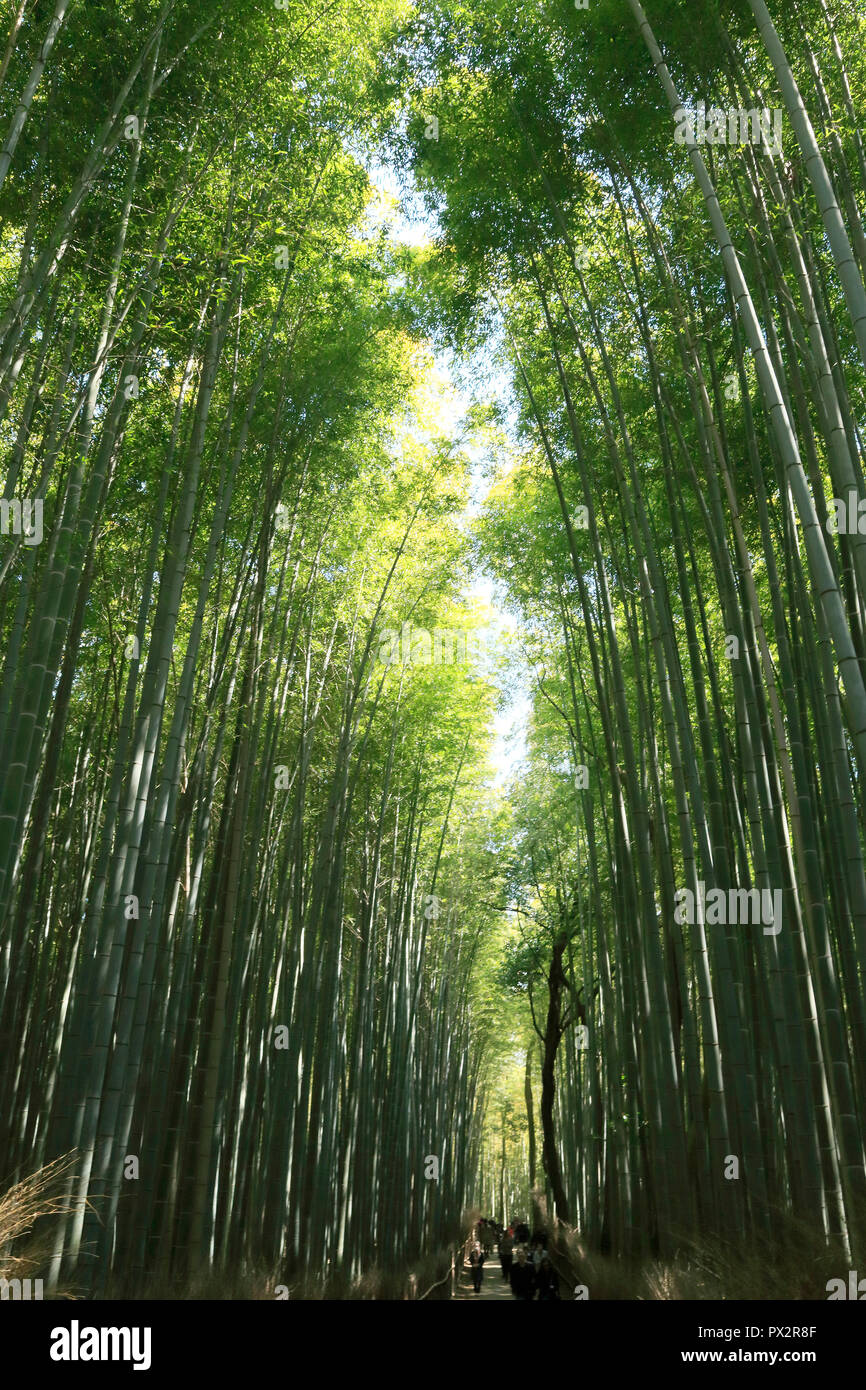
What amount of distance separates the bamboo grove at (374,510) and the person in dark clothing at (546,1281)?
4.84 feet

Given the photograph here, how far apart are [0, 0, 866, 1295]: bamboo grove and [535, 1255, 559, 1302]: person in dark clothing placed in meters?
1.47

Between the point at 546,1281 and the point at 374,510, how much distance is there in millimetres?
6439

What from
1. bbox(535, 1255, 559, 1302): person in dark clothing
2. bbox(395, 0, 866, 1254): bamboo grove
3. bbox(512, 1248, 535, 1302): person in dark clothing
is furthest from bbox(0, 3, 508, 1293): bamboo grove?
bbox(535, 1255, 559, 1302): person in dark clothing

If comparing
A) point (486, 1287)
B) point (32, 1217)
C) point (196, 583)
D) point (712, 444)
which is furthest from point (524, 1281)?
point (712, 444)

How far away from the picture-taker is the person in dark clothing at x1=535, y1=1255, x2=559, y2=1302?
276 inches

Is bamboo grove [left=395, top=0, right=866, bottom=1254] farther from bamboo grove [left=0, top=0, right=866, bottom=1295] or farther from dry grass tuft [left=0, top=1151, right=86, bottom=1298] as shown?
dry grass tuft [left=0, top=1151, right=86, bottom=1298]

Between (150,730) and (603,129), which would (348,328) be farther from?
(150,730)

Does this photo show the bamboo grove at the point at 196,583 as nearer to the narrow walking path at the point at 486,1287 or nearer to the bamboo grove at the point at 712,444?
the bamboo grove at the point at 712,444

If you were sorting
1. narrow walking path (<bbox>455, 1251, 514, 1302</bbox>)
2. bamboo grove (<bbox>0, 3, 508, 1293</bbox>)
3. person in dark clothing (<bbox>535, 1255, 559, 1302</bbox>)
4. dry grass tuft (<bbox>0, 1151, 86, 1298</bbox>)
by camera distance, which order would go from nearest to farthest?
dry grass tuft (<bbox>0, 1151, 86, 1298</bbox>) < bamboo grove (<bbox>0, 3, 508, 1293</bbox>) < person in dark clothing (<bbox>535, 1255, 559, 1302</bbox>) < narrow walking path (<bbox>455, 1251, 514, 1302</bbox>)

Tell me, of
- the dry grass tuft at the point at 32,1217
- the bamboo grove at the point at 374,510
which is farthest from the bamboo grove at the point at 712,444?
the dry grass tuft at the point at 32,1217

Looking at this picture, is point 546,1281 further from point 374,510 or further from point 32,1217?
point 374,510

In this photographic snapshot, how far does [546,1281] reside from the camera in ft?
23.8
